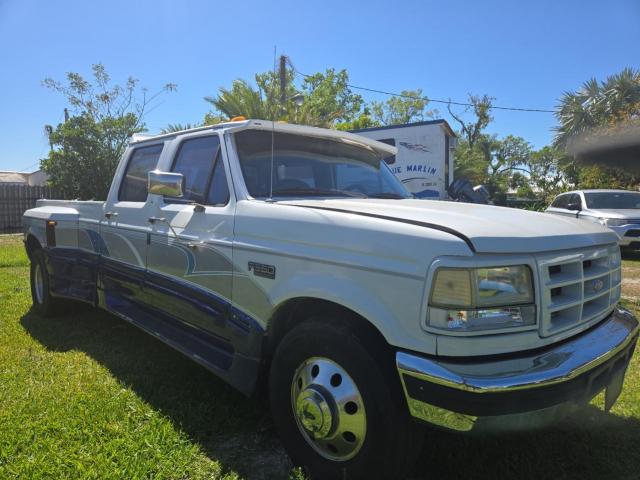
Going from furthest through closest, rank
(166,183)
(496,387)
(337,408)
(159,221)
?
(159,221)
(166,183)
(337,408)
(496,387)

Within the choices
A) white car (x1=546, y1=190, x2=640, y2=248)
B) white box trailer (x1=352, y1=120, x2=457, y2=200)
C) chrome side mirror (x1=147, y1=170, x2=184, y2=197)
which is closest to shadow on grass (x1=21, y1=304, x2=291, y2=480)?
chrome side mirror (x1=147, y1=170, x2=184, y2=197)

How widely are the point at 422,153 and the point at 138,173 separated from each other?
9731mm

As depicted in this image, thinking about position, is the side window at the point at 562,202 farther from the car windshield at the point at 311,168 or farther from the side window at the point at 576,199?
the car windshield at the point at 311,168

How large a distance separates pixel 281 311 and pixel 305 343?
0.30 metres

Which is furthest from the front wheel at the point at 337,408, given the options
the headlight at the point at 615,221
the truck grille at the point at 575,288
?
the headlight at the point at 615,221

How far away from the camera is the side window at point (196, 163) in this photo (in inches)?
129

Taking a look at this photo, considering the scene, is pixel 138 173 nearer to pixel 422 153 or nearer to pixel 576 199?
pixel 422 153

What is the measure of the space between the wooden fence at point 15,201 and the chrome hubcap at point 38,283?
14708 mm

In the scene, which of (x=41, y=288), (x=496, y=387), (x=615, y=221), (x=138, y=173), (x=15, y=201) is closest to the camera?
(x=496, y=387)

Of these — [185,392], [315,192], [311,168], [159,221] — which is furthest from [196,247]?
[185,392]

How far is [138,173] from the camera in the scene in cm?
420

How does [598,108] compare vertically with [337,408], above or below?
above

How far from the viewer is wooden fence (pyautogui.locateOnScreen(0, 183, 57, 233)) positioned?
18703 mm

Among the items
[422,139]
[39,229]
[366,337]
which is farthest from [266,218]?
[422,139]
